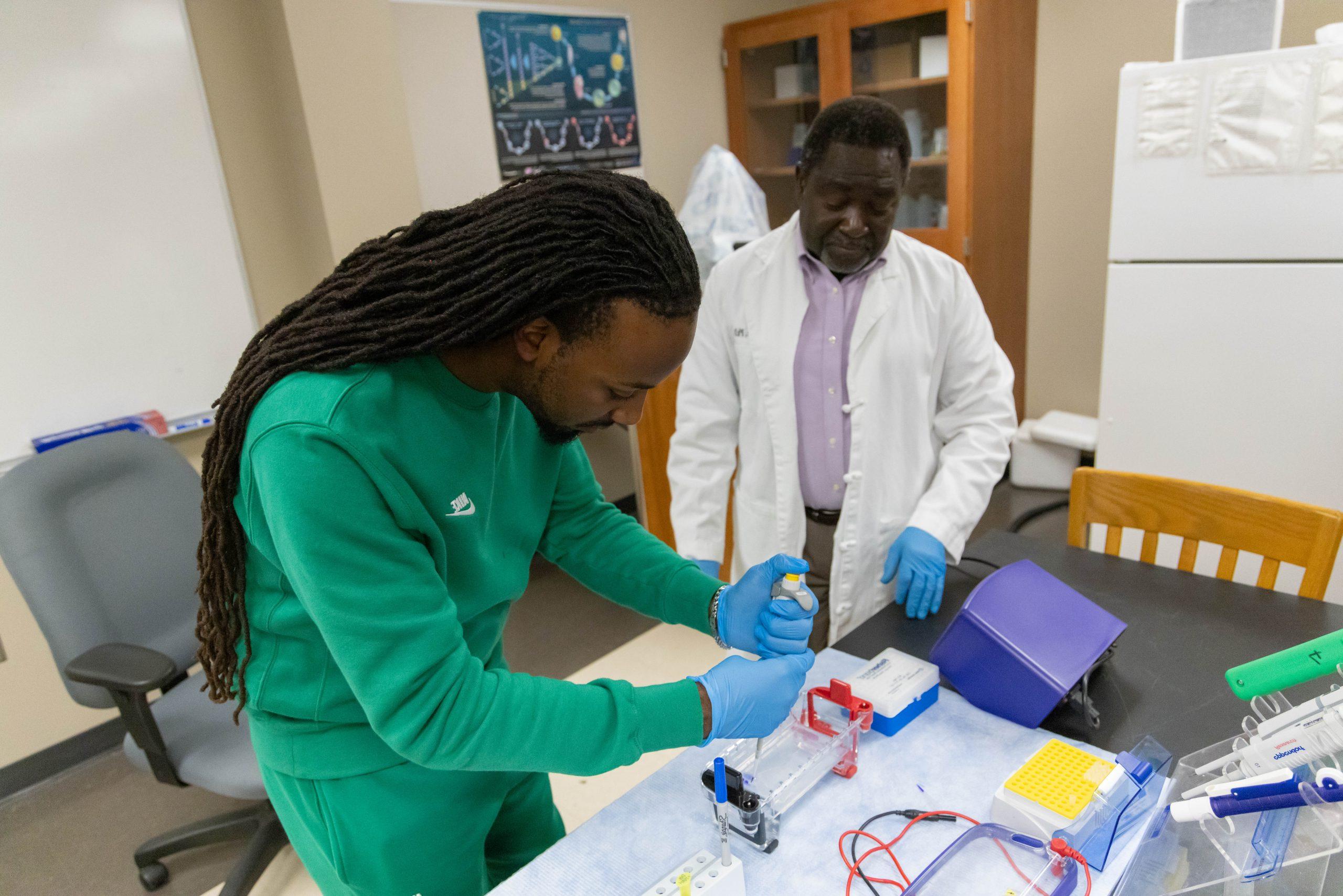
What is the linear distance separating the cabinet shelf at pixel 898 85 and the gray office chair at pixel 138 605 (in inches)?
106

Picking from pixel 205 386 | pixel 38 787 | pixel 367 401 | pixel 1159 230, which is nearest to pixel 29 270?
pixel 205 386

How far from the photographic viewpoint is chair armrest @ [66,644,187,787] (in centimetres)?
151

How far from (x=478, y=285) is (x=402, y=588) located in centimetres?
27

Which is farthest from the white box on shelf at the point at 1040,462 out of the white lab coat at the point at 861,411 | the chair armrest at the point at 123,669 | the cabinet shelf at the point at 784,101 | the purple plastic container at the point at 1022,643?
the chair armrest at the point at 123,669

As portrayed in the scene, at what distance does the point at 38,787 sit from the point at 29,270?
1338 mm

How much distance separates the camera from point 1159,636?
1.19 meters

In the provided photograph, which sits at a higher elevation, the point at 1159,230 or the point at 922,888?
the point at 1159,230

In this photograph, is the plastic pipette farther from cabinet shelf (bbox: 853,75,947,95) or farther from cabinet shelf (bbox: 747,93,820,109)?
cabinet shelf (bbox: 747,93,820,109)

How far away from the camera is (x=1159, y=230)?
239 centimetres

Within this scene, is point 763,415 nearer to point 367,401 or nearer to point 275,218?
point 367,401

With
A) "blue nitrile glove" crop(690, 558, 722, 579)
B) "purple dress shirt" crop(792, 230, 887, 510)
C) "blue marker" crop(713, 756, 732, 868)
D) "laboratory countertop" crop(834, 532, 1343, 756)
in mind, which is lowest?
"blue nitrile glove" crop(690, 558, 722, 579)

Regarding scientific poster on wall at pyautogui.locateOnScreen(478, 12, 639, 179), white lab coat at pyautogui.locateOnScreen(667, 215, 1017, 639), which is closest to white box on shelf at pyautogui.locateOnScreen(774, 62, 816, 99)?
scientific poster on wall at pyautogui.locateOnScreen(478, 12, 639, 179)

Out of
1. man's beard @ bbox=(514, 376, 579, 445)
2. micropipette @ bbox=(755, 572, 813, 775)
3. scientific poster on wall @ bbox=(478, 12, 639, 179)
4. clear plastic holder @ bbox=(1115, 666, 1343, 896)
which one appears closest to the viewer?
clear plastic holder @ bbox=(1115, 666, 1343, 896)

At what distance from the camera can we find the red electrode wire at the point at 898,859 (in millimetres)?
801
